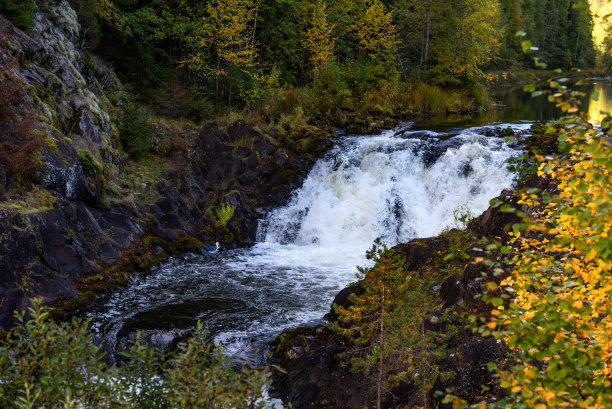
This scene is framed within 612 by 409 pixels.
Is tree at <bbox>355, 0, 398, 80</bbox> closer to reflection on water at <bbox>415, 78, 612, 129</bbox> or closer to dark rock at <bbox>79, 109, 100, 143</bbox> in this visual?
reflection on water at <bbox>415, 78, 612, 129</bbox>

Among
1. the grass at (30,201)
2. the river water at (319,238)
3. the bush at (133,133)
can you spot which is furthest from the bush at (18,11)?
the river water at (319,238)

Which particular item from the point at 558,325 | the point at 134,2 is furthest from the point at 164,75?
the point at 558,325

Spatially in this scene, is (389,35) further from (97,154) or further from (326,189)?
(97,154)

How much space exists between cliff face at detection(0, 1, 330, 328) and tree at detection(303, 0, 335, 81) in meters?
6.79

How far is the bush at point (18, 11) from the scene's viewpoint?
1188 centimetres

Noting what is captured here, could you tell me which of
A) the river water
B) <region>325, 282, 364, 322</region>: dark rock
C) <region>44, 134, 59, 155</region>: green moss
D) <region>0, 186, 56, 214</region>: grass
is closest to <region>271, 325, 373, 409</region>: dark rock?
<region>325, 282, 364, 322</region>: dark rock

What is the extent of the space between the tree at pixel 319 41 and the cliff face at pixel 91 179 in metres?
6.79

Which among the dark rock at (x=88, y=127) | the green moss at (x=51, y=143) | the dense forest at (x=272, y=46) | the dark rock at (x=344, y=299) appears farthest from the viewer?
the dense forest at (x=272, y=46)

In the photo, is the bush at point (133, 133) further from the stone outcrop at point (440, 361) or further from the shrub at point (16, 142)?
the stone outcrop at point (440, 361)

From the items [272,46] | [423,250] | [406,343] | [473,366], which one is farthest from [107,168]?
[272,46]

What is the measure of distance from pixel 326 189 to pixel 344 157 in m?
1.44

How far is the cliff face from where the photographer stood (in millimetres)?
9352

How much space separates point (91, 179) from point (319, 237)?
269 inches

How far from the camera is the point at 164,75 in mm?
18625
